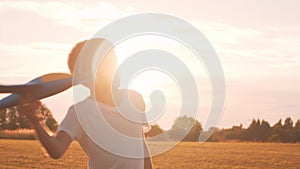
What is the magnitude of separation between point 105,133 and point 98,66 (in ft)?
1.47

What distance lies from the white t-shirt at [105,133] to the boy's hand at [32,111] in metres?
0.18

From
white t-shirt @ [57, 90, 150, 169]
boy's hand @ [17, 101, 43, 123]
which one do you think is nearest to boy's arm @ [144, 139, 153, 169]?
white t-shirt @ [57, 90, 150, 169]

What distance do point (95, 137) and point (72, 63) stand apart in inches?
Result: 20.4

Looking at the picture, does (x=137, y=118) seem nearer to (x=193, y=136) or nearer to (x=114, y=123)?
(x=114, y=123)

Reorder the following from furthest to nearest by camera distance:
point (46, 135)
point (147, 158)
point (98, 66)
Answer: point (147, 158), point (98, 66), point (46, 135)

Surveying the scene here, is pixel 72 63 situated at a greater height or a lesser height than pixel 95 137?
greater

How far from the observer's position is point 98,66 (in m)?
4.67

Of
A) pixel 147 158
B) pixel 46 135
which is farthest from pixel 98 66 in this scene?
pixel 147 158

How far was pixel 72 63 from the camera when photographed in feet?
15.7

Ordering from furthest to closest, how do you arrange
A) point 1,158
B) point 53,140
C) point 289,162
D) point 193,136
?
point 193,136 < point 289,162 < point 1,158 < point 53,140

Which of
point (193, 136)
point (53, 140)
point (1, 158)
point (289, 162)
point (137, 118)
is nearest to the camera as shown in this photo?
point (53, 140)

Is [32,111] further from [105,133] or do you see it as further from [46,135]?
[105,133]

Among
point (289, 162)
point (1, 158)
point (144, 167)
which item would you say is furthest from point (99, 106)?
point (289, 162)

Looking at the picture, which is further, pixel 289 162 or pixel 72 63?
pixel 289 162
